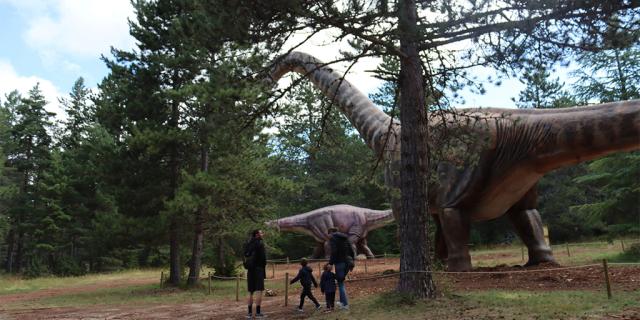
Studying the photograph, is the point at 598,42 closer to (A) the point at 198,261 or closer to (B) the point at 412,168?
(B) the point at 412,168

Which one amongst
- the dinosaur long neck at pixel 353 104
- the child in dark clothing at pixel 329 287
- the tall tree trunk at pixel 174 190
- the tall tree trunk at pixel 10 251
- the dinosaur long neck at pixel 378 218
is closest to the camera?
the child in dark clothing at pixel 329 287

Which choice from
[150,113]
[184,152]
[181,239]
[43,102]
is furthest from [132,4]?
[43,102]

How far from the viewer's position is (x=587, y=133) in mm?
8906

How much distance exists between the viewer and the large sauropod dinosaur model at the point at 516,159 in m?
8.77

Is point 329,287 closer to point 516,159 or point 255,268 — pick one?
point 255,268

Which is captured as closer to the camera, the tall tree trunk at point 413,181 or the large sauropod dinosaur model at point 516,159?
the tall tree trunk at point 413,181

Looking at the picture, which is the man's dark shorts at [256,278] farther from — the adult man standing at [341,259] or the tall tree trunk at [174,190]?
the tall tree trunk at [174,190]

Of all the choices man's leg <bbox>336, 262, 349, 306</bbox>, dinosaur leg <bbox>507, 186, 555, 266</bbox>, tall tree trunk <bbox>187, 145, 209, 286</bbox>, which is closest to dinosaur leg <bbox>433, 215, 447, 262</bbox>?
dinosaur leg <bbox>507, 186, 555, 266</bbox>

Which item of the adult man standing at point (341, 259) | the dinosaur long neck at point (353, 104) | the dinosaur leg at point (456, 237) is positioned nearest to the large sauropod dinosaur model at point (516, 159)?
the dinosaur leg at point (456, 237)

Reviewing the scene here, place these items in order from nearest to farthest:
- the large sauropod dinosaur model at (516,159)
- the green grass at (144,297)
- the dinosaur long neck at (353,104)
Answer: the large sauropod dinosaur model at (516,159), the green grass at (144,297), the dinosaur long neck at (353,104)

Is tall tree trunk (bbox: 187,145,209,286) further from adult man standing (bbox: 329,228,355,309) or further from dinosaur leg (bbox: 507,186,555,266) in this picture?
dinosaur leg (bbox: 507,186,555,266)

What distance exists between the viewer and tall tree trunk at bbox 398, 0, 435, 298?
738 centimetres

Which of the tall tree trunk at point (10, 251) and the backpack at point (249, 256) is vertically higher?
the tall tree trunk at point (10, 251)

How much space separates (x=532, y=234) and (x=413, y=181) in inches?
184
